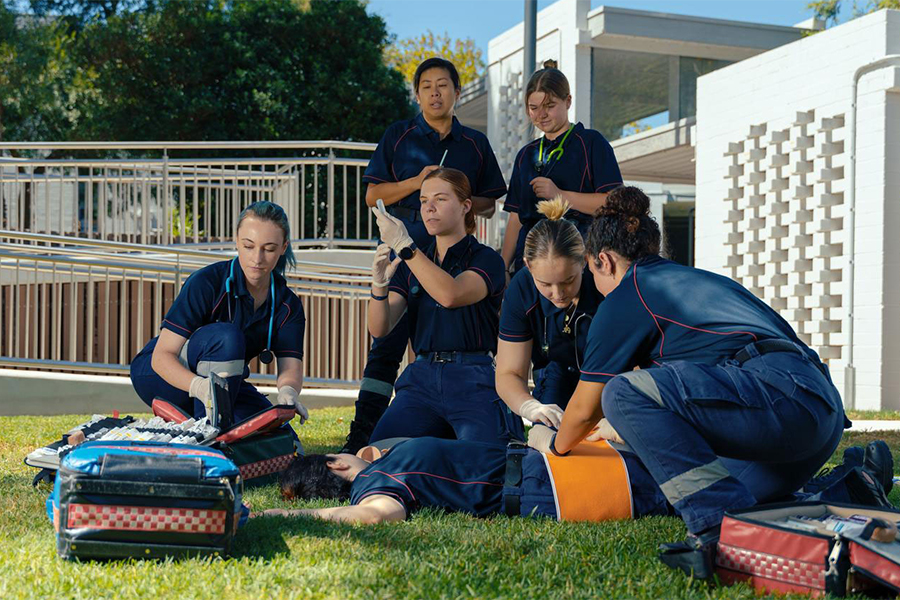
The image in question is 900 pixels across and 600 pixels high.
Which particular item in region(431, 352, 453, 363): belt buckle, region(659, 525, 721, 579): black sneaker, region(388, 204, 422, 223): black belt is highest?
region(388, 204, 422, 223): black belt

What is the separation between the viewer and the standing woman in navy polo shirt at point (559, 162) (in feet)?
15.1

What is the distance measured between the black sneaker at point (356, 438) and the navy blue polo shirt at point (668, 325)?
76.6 inches

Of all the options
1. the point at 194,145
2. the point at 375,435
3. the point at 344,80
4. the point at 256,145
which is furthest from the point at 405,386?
the point at 344,80

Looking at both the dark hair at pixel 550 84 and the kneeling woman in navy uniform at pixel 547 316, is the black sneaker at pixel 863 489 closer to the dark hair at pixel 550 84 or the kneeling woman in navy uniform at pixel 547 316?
the kneeling woman in navy uniform at pixel 547 316

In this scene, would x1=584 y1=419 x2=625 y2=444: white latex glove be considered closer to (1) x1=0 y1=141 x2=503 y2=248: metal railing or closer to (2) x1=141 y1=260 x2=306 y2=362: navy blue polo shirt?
(2) x1=141 y1=260 x2=306 y2=362: navy blue polo shirt

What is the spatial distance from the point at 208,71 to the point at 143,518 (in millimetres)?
18710

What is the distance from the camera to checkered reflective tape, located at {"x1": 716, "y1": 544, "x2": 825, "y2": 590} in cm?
240

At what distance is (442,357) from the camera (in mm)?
4324

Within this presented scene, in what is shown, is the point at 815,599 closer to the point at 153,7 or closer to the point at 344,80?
the point at 344,80

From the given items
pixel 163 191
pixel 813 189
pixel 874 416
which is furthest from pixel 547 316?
pixel 163 191

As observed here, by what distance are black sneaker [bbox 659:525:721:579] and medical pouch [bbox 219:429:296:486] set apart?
5.83ft

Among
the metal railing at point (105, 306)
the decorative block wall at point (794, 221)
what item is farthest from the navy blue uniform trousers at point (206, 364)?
the decorative block wall at point (794, 221)

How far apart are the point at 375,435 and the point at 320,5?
699 inches

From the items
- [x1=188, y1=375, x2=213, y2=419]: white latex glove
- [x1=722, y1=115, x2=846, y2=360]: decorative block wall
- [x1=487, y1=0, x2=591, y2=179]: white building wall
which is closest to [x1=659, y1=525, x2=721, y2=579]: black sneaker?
[x1=188, y1=375, x2=213, y2=419]: white latex glove
